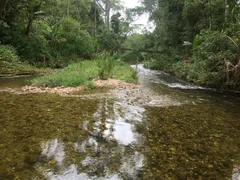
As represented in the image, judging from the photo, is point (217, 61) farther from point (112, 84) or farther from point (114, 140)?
point (114, 140)

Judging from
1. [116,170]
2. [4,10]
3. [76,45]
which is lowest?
[116,170]

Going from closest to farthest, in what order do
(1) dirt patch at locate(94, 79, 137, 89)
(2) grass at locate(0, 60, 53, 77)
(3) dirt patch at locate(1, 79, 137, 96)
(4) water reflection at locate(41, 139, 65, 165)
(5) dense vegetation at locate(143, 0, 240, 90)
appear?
(4) water reflection at locate(41, 139, 65, 165)
(3) dirt patch at locate(1, 79, 137, 96)
(1) dirt patch at locate(94, 79, 137, 89)
(5) dense vegetation at locate(143, 0, 240, 90)
(2) grass at locate(0, 60, 53, 77)

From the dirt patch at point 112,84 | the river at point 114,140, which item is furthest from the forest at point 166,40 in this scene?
the river at point 114,140

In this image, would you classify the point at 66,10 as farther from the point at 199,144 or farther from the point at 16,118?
the point at 199,144

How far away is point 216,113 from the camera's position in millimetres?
6133

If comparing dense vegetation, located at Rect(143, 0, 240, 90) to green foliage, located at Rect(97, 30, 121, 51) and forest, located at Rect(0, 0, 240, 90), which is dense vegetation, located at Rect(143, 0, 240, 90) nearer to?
forest, located at Rect(0, 0, 240, 90)

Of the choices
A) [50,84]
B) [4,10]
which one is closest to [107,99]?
[50,84]

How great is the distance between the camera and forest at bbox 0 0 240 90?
1002cm

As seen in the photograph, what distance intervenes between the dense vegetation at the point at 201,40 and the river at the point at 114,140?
3.43m

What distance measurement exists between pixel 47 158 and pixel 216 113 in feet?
15.9

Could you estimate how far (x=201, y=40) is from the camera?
13.4 m

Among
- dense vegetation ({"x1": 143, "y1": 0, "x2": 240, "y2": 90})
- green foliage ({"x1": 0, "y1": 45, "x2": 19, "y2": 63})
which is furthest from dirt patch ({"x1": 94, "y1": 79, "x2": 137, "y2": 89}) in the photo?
green foliage ({"x1": 0, "y1": 45, "x2": 19, "y2": 63})

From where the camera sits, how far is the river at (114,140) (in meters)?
2.94

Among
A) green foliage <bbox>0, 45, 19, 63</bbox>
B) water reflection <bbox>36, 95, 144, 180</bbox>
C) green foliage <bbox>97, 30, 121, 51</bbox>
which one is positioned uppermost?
green foliage <bbox>97, 30, 121, 51</bbox>
